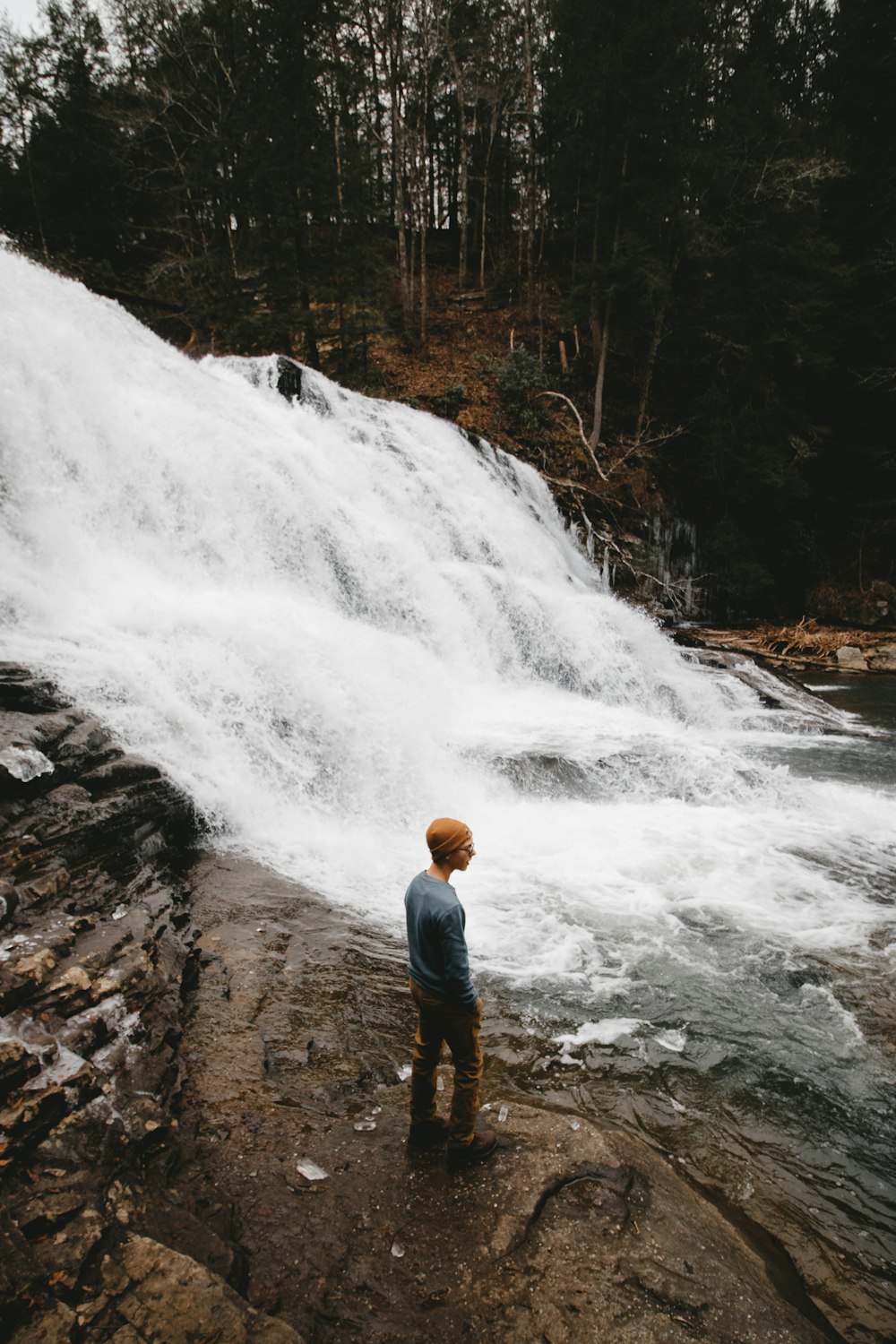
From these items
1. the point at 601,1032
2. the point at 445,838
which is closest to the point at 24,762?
the point at 445,838

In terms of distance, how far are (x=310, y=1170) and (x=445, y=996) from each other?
2.79 ft

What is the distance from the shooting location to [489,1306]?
6.57ft

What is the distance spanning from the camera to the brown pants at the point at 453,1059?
2455 mm

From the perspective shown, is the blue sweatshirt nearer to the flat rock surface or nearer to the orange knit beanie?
the orange knit beanie

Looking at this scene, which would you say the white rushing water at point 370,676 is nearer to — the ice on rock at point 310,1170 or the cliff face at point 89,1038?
the cliff face at point 89,1038

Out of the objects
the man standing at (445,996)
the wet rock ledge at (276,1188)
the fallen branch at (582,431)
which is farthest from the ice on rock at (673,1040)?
the fallen branch at (582,431)

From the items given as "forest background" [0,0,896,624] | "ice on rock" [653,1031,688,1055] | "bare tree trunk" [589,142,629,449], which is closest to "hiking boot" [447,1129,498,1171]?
"ice on rock" [653,1031,688,1055]

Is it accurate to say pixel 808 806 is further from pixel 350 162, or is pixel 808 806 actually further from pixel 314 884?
pixel 350 162

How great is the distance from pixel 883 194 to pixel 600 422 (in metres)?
11.6

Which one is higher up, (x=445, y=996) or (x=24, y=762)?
(x=24, y=762)

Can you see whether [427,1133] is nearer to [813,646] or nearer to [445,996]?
[445,996]

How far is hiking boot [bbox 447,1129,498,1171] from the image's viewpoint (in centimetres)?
251

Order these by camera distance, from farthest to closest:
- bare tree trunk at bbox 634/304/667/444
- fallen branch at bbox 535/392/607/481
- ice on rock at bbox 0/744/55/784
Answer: fallen branch at bbox 535/392/607/481
bare tree trunk at bbox 634/304/667/444
ice on rock at bbox 0/744/55/784

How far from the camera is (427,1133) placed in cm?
261
